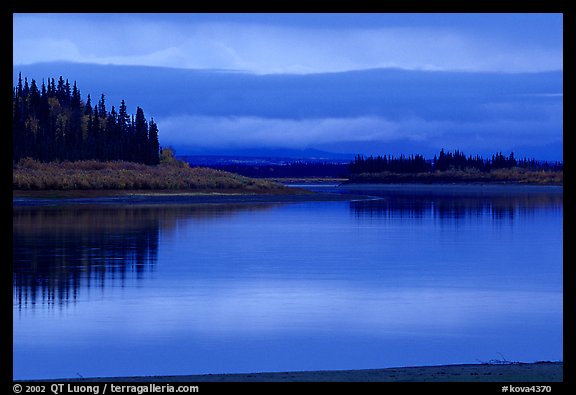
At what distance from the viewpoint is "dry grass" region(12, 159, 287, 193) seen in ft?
333

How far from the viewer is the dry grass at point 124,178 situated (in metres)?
102

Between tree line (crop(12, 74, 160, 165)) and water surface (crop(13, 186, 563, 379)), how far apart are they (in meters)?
98.4

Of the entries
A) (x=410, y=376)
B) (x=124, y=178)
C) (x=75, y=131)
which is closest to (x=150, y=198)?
(x=124, y=178)

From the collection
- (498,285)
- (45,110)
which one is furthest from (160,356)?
(45,110)

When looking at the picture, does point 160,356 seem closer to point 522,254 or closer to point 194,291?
point 194,291

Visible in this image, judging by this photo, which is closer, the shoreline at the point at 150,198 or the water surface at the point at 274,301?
the water surface at the point at 274,301

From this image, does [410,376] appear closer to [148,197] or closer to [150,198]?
[150,198]

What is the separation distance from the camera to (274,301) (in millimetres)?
23609

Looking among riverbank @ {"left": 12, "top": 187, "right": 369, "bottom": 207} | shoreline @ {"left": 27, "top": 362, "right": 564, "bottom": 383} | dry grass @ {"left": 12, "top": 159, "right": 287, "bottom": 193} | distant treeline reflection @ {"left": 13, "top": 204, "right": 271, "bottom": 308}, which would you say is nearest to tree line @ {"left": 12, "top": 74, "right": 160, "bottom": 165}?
dry grass @ {"left": 12, "top": 159, "right": 287, "bottom": 193}

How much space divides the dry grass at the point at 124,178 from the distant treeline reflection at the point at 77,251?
38699 mm

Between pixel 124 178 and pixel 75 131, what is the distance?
39607 millimetres

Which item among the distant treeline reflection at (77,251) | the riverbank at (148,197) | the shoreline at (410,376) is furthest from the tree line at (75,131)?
the shoreline at (410,376)

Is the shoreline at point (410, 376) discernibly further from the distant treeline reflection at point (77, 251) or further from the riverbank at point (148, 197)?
A: the riverbank at point (148, 197)

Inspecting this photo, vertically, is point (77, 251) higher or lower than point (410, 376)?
higher
